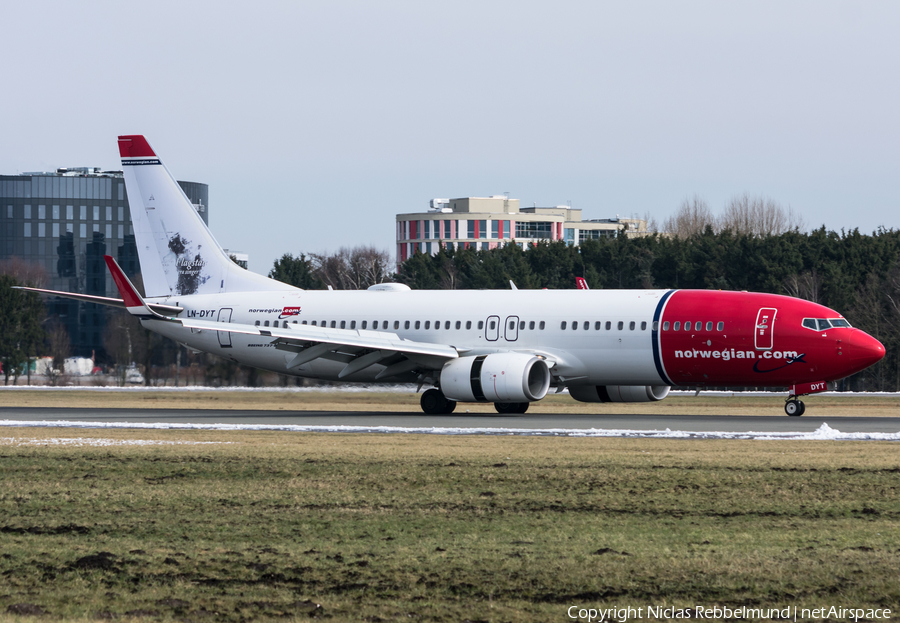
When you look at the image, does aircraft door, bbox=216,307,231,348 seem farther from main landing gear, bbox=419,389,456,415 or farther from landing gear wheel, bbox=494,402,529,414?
landing gear wheel, bbox=494,402,529,414

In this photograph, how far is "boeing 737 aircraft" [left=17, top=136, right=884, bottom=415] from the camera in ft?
108

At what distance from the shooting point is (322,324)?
1558 inches

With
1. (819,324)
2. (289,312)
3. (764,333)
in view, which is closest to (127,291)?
(289,312)

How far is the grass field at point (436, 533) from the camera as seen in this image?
927cm

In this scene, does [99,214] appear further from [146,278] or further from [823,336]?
[823,336]

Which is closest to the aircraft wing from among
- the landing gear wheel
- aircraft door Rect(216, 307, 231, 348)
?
the landing gear wheel

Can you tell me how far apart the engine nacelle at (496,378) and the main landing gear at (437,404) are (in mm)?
1204

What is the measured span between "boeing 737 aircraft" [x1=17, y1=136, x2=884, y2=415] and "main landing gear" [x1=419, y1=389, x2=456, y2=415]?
4 cm

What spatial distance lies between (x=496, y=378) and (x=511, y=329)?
2.82 meters

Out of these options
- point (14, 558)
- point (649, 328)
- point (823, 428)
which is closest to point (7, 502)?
point (14, 558)

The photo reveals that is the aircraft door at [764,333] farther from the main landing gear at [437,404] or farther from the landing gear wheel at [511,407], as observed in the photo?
the main landing gear at [437,404]

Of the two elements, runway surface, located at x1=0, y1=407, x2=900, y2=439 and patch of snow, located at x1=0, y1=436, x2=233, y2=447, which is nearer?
patch of snow, located at x1=0, y1=436, x2=233, y2=447

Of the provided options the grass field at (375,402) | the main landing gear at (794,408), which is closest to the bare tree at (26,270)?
the grass field at (375,402)

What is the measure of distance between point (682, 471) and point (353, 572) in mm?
8537
